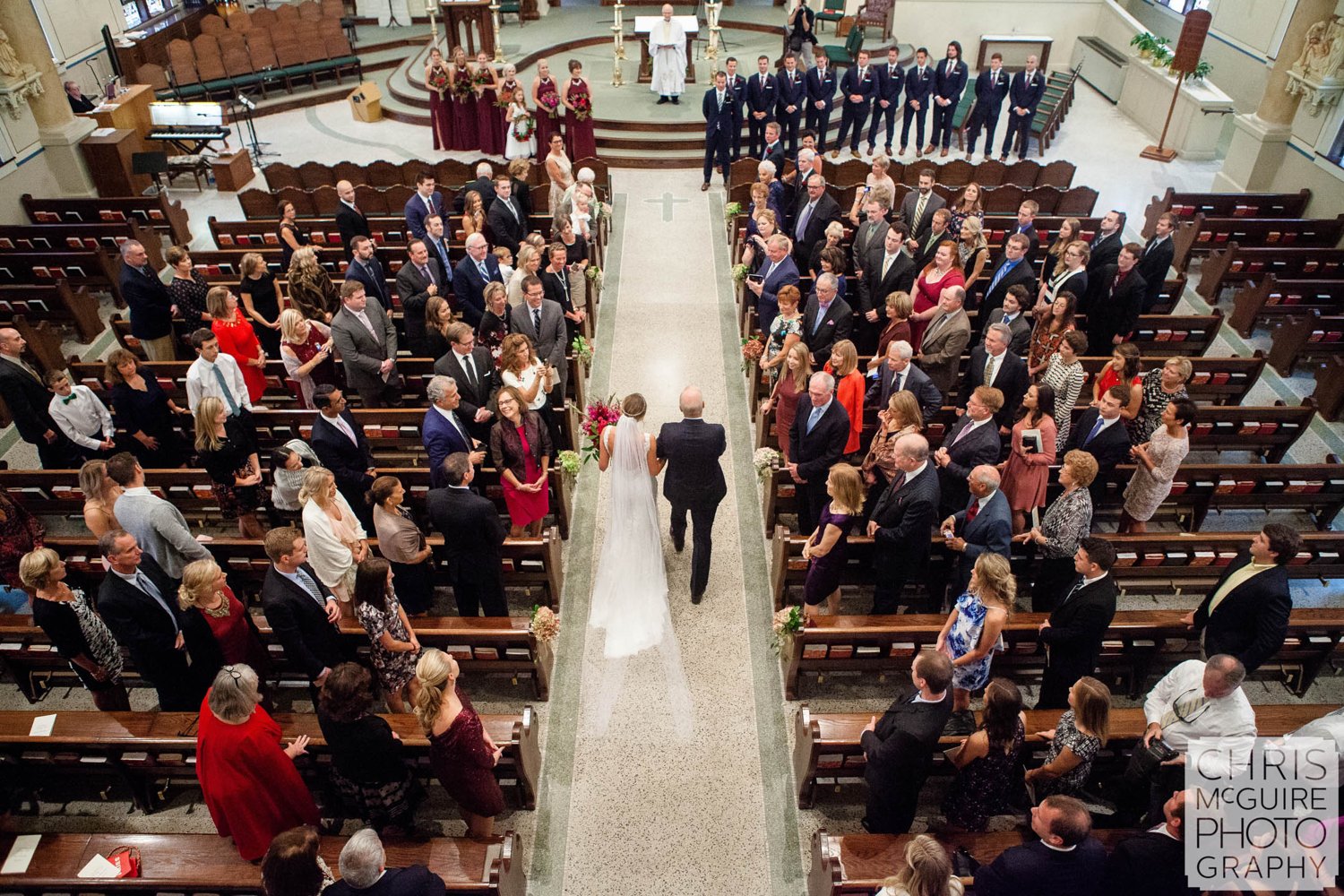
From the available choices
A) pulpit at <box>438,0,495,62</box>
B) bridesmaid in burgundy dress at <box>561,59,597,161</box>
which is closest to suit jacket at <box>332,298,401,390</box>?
bridesmaid in burgundy dress at <box>561,59,597,161</box>

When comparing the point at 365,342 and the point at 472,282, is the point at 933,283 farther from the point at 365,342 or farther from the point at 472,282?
the point at 365,342

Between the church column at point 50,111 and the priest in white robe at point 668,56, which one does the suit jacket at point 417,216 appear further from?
the priest in white robe at point 668,56

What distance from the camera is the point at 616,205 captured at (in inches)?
445

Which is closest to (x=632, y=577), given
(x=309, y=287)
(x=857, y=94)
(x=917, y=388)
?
(x=917, y=388)

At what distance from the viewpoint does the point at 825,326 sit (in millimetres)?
6320

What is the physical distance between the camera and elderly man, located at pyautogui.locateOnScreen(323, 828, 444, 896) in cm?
296

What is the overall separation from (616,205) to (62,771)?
349 inches

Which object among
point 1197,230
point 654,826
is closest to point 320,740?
point 654,826

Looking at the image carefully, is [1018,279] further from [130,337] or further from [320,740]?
[130,337]

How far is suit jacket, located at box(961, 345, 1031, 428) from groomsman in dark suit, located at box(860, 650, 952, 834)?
108 inches

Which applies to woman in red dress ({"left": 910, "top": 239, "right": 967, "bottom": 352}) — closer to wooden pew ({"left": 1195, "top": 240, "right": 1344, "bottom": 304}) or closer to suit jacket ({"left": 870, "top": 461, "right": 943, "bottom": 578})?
suit jacket ({"left": 870, "top": 461, "right": 943, "bottom": 578})

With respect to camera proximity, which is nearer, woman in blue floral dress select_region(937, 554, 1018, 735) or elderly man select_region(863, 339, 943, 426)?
woman in blue floral dress select_region(937, 554, 1018, 735)

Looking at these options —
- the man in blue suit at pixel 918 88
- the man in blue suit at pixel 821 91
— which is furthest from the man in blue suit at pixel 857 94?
the man in blue suit at pixel 918 88

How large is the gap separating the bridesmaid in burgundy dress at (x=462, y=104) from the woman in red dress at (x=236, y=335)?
735 cm
